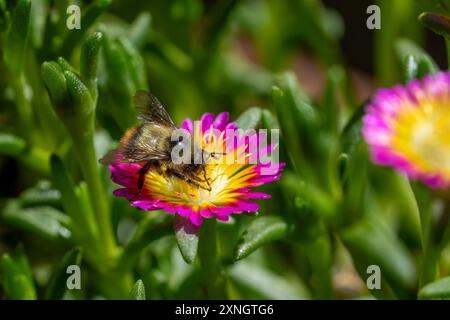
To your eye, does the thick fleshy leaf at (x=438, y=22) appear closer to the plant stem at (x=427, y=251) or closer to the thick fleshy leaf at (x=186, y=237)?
the plant stem at (x=427, y=251)

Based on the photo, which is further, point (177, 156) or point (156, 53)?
point (156, 53)

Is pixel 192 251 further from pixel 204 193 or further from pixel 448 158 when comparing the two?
pixel 448 158

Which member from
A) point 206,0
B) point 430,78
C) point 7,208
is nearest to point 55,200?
point 7,208

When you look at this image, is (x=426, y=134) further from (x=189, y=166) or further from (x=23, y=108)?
(x=23, y=108)

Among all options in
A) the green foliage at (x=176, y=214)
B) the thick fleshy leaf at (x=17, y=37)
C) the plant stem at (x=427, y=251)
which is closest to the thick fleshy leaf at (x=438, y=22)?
the green foliage at (x=176, y=214)
